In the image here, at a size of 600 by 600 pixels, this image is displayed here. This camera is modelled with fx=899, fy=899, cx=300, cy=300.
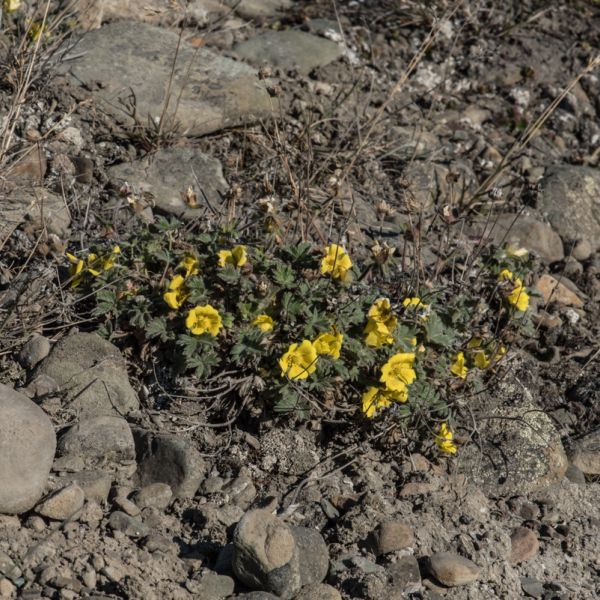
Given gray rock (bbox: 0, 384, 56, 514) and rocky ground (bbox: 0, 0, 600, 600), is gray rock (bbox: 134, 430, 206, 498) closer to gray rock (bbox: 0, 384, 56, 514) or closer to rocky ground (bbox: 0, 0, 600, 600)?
rocky ground (bbox: 0, 0, 600, 600)

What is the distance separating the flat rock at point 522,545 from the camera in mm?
3326

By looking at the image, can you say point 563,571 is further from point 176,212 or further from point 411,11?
point 411,11

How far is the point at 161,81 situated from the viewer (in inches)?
199

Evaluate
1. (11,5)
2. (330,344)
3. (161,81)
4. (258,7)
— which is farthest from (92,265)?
(258,7)

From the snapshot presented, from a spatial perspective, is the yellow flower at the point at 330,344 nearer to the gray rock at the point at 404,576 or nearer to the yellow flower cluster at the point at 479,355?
the yellow flower cluster at the point at 479,355

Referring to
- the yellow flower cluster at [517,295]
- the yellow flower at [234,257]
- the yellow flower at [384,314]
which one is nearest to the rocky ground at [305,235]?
the yellow flower cluster at [517,295]

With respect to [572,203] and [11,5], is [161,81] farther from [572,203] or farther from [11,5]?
[572,203]

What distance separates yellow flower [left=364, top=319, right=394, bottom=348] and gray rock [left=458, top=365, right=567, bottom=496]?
A: 1.79 ft

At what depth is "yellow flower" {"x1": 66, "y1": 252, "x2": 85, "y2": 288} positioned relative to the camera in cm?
371

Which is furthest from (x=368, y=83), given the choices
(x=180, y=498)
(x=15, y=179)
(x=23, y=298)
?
Answer: (x=180, y=498)

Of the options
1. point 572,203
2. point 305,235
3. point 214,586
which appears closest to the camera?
point 214,586

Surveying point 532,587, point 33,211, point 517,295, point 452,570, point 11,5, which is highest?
point 11,5

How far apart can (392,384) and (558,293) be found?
1639 millimetres

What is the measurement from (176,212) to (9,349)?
1.20m
